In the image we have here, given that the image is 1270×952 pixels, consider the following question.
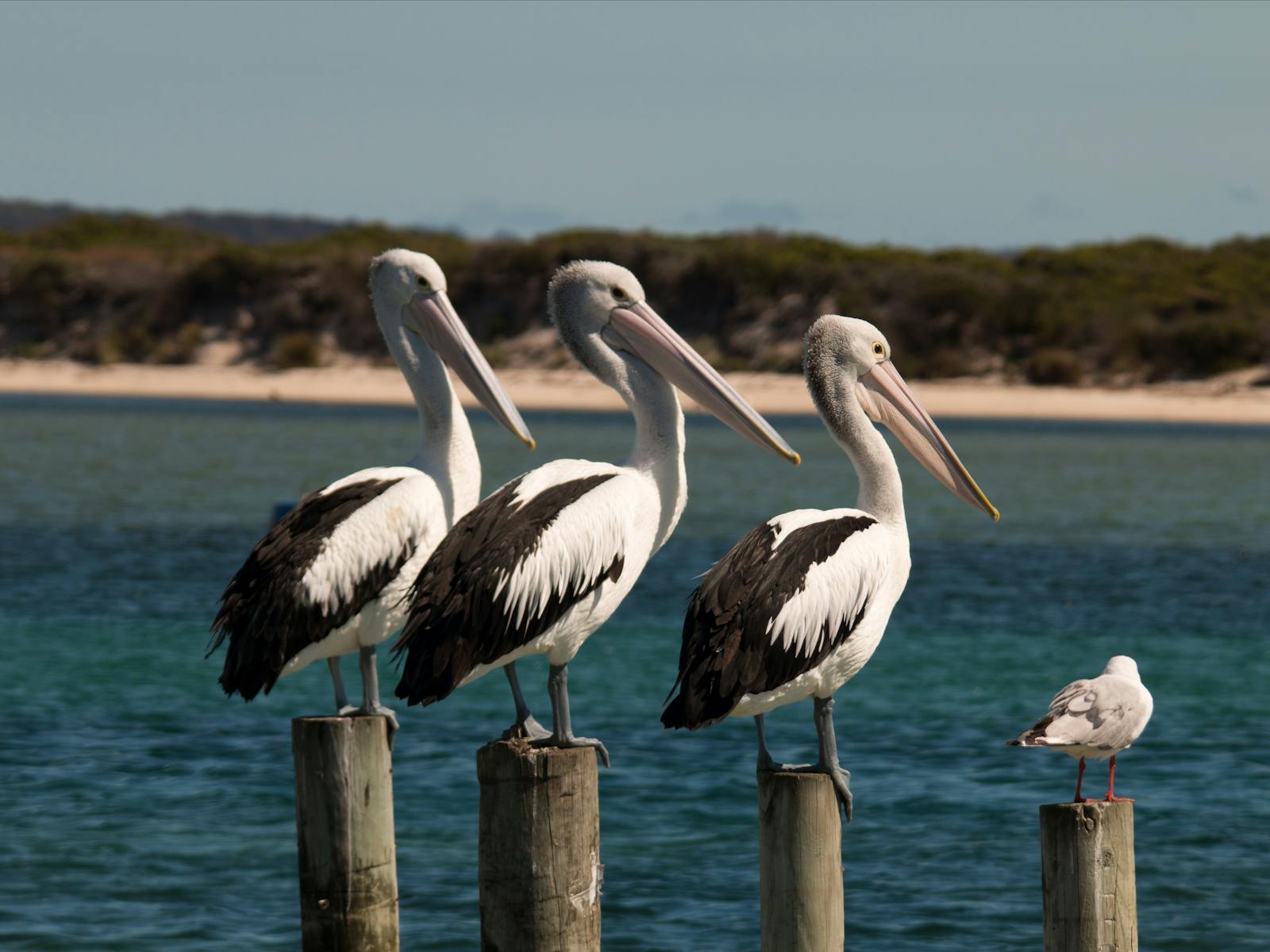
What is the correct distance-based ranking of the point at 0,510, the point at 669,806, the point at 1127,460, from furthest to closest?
the point at 1127,460 < the point at 0,510 < the point at 669,806

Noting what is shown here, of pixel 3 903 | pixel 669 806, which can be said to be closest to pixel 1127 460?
pixel 669 806

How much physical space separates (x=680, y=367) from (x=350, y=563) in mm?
973

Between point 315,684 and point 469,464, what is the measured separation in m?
5.77

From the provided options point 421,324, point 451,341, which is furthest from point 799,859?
point 421,324

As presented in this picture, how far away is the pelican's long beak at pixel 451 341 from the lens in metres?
5.35

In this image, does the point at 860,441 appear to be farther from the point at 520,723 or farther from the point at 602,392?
the point at 602,392

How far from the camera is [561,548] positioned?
4.53 meters

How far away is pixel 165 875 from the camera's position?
6820 mm

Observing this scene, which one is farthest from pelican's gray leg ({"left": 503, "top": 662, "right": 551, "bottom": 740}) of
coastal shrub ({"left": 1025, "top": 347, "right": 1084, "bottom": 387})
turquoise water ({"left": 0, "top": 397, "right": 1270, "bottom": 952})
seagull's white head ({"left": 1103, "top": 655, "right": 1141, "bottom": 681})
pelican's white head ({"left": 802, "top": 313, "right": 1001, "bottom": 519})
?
coastal shrub ({"left": 1025, "top": 347, "right": 1084, "bottom": 387})

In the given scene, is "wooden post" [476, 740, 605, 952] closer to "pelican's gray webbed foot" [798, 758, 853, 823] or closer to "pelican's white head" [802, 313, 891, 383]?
"pelican's gray webbed foot" [798, 758, 853, 823]

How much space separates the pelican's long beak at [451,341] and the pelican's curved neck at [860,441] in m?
0.89

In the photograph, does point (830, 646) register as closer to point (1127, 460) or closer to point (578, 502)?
point (578, 502)

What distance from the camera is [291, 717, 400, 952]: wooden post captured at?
451 cm

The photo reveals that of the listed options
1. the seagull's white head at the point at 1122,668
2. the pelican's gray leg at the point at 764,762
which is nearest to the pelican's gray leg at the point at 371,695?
the pelican's gray leg at the point at 764,762
